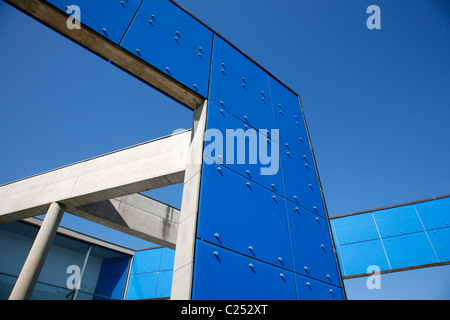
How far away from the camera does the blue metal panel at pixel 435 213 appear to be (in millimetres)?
12023

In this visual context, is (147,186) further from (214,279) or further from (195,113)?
(214,279)

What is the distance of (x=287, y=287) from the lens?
512 cm

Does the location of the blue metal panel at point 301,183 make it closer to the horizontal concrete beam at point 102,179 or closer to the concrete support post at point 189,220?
the concrete support post at point 189,220

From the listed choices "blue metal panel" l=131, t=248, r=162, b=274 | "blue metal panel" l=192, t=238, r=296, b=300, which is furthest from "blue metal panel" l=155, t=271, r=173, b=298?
"blue metal panel" l=192, t=238, r=296, b=300

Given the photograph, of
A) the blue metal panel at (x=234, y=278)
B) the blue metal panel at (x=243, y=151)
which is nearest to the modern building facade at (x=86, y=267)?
the blue metal panel at (x=243, y=151)

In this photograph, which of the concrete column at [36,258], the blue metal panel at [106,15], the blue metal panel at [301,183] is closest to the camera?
the blue metal panel at [106,15]

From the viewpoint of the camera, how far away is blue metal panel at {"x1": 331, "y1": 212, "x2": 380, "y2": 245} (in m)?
13.2

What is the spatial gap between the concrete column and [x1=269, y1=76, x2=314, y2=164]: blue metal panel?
870 cm

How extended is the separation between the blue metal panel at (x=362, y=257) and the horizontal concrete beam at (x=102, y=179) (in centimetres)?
887

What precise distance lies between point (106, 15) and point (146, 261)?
14.3 metres

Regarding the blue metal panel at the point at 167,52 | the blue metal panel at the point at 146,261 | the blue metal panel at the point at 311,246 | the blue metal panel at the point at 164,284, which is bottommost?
the blue metal panel at the point at 311,246

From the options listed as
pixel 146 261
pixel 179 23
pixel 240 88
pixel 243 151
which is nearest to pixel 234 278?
pixel 243 151

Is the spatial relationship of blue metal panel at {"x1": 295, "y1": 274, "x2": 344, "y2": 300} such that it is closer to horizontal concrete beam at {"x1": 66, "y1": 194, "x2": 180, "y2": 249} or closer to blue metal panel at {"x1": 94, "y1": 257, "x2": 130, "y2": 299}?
horizontal concrete beam at {"x1": 66, "y1": 194, "x2": 180, "y2": 249}

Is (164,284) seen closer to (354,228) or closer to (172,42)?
(354,228)
